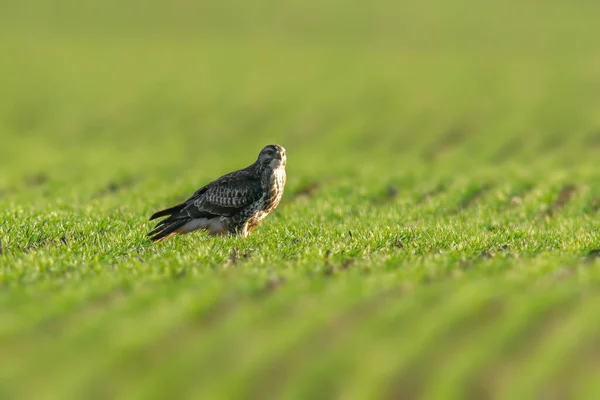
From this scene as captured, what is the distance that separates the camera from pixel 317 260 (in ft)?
36.2

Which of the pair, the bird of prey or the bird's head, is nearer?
the bird of prey

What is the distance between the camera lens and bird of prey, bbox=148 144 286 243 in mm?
13523

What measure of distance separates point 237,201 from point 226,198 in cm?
22

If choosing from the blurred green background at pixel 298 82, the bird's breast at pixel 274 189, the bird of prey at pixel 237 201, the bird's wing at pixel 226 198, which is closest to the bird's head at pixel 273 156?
the bird of prey at pixel 237 201

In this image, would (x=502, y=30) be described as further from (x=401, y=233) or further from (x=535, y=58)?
(x=401, y=233)

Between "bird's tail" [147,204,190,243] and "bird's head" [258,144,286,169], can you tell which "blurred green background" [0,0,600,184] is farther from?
"bird's tail" [147,204,190,243]

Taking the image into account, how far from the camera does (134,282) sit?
9.45 meters

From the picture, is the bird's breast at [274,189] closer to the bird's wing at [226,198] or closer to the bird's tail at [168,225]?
the bird's wing at [226,198]

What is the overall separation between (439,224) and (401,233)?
1.71 m

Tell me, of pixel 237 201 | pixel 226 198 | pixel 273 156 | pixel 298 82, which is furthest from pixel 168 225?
pixel 298 82

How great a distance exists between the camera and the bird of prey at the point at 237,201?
13.5 m

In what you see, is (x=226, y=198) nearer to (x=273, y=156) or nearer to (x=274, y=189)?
(x=274, y=189)

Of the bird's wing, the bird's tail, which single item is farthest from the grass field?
the bird's wing

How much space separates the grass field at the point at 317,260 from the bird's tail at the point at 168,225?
0.27 metres
